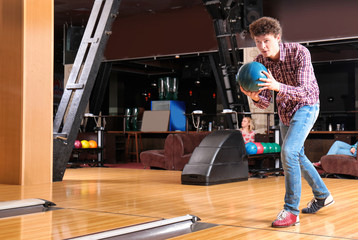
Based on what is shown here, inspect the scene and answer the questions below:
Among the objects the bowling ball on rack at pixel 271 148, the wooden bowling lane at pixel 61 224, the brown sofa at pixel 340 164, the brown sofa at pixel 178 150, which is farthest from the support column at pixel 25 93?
the brown sofa at pixel 340 164

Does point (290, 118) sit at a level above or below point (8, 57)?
below

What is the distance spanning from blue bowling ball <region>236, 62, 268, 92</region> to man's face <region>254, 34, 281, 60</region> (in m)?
0.12

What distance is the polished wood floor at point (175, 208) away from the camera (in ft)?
10.8

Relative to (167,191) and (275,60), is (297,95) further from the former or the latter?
(167,191)

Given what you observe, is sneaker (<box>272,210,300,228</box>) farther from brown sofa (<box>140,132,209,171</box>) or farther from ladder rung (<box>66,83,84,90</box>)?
brown sofa (<box>140,132,209,171</box>)

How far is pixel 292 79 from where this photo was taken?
367 centimetres

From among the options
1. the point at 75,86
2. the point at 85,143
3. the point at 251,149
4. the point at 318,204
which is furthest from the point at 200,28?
the point at 318,204

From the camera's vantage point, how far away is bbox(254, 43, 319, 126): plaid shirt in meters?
3.50

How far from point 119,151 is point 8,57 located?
5.70 metres

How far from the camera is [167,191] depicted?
228 inches

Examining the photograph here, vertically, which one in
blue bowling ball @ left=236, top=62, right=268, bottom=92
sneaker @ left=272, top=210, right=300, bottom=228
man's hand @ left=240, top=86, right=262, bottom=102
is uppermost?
blue bowling ball @ left=236, top=62, right=268, bottom=92

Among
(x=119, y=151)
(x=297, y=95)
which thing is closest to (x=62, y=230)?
(x=297, y=95)

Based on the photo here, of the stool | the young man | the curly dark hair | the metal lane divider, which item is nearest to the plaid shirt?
the young man

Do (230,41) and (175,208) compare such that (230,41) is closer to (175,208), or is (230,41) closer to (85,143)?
(85,143)
